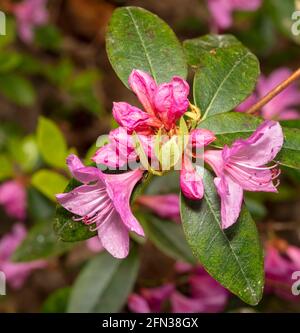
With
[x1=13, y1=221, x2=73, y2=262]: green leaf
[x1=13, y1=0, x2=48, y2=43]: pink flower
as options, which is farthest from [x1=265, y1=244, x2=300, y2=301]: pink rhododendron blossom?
[x1=13, y1=0, x2=48, y2=43]: pink flower

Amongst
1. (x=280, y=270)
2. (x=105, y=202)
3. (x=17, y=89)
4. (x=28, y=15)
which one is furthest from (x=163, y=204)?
(x=28, y=15)

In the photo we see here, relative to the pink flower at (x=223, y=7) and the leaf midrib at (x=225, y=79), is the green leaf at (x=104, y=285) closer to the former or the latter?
the leaf midrib at (x=225, y=79)

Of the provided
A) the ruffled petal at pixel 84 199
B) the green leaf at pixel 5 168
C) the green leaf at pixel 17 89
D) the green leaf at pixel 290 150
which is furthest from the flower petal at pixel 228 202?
the green leaf at pixel 17 89

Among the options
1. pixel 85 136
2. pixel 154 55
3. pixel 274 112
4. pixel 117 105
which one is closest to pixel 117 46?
pixel 154 55

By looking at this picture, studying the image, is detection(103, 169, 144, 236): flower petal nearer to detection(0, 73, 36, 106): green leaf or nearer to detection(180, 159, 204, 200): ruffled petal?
detection(180, 159, 204, 200): ruffled petal
